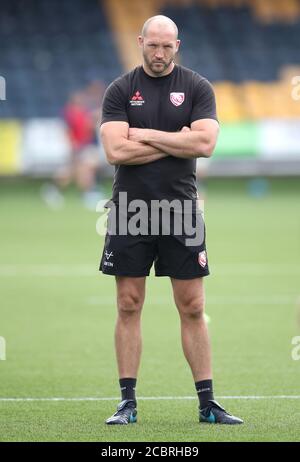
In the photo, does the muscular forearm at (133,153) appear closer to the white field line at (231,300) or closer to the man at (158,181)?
the man at (158,181)

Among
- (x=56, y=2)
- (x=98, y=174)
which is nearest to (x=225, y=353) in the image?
(x=98, y=174)

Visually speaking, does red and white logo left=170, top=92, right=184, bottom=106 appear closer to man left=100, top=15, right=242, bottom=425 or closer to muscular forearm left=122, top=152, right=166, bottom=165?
man left=100, top=15, right=242, bottom=425

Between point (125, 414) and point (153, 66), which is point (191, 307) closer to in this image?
point (125, 414)

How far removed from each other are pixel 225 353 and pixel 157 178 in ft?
9.70

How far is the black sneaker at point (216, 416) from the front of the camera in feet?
23.3

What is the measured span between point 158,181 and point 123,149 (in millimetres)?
309

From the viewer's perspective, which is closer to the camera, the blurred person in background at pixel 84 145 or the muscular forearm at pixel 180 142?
the muscular forearm at pixel 180 142

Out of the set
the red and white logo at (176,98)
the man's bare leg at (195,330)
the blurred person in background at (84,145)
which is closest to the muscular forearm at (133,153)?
the red and white logo at (176,98)

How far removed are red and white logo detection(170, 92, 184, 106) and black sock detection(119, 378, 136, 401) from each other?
5.92 ft

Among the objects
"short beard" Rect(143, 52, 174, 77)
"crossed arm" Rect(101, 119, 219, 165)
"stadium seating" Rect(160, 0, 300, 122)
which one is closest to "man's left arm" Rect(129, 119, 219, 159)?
"crossed arm" Rect(101, 119, 219, 165)

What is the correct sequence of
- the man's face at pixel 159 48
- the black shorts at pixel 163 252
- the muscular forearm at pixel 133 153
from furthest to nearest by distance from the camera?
the black shorts at pixel 163 252 → the muscular forearm at pixel 133 153 → the man's face at pixel 159 48

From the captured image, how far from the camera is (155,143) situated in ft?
23.3

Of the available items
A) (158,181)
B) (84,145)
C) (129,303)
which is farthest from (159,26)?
(84,145)
